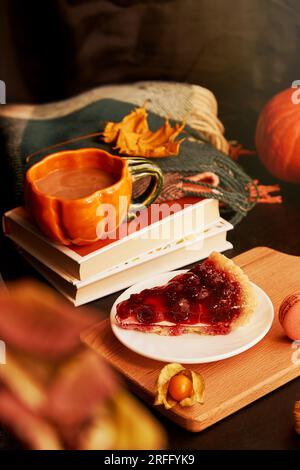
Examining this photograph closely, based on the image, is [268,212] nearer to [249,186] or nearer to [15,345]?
[249,186]

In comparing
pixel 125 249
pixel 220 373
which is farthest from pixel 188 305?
pixel 125 249

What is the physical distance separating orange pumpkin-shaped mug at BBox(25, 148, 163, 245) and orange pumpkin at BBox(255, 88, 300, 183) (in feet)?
1.13

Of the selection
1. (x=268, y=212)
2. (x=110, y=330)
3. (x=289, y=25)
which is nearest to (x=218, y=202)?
(x=268, y=212)

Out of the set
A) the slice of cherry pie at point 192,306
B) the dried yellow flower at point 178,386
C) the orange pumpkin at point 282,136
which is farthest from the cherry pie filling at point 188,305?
the orange pumpkin at point 282,136

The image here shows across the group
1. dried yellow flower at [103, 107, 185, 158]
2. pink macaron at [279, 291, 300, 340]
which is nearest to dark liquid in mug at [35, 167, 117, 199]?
dried yellow flower at [103, 107, 185, 158]

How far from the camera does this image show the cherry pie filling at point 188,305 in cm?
109

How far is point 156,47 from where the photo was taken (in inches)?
80.0

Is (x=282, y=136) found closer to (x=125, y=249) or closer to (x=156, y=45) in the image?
(x=125, y=249)

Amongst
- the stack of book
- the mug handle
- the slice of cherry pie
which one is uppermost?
the mug handle

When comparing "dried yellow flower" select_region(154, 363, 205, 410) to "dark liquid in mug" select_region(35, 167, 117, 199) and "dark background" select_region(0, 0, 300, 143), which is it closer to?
"dark liquid in mug" select_region(35, 167, 117, 199)

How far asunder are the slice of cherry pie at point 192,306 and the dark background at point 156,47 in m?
0.79

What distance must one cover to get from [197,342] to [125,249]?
0.27 metres

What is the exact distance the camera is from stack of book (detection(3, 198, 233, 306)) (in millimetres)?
1250

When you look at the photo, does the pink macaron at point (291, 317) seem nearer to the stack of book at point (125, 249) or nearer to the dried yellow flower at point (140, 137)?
the stack of book at point (125, 249)
